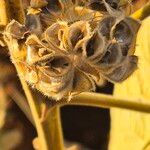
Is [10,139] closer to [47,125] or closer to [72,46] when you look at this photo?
[47,125]

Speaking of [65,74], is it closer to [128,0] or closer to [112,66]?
[112,66]

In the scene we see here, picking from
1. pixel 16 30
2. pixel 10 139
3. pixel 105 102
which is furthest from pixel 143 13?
pixel 10 139

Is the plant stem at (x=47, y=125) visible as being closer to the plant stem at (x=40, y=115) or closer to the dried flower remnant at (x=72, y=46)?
the plant stem at (x=40, y=115)

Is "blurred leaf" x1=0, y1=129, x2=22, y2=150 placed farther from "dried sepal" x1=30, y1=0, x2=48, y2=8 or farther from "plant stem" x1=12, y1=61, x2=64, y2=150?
"dried sepal" x1=30, y1=0, x2=48, y2=8

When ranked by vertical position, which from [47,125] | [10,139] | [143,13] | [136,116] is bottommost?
[10,139]

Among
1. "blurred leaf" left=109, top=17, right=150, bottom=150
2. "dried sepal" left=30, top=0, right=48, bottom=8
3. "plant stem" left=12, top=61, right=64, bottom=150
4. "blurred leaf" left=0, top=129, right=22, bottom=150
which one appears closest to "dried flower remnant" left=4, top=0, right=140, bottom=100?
"dried sepal" left=30, top=0, right=48, bottom=8

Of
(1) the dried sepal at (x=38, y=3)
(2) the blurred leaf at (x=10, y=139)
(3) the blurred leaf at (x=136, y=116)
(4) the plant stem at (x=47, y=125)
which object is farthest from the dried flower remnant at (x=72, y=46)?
(2) the blurred leaf at (x=10, y=139)

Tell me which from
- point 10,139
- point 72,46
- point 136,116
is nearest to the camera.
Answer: point 72,46

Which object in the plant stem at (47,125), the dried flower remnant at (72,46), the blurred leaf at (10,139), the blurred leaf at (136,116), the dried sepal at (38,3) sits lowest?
the blurred leaf at (10,139)
